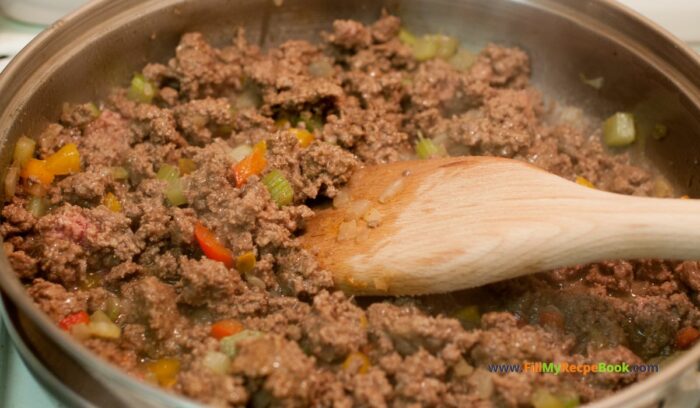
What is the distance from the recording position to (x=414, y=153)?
2879 millimetres

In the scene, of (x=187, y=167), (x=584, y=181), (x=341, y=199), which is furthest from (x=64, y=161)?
(x=584, y=181)

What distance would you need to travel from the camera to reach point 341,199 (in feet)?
8.18

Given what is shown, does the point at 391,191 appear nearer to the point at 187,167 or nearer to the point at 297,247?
the point at 297,247

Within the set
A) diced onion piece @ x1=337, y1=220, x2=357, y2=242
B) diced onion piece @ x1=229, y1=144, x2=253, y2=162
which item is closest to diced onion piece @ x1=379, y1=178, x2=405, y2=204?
diced onion piece @ x1=337, y1=220, x2=357, y2=242

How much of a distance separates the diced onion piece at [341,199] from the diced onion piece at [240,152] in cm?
38

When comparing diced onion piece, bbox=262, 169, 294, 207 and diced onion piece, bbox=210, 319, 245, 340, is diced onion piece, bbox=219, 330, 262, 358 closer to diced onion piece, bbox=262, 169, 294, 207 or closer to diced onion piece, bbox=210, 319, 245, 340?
diced onion piece, bbox=210, 319, 245, 340

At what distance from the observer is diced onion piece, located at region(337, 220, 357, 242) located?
7.64 ft

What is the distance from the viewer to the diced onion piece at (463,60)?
3080 millimetres

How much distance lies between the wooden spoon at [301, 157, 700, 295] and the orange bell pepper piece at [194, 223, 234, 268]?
26 cm

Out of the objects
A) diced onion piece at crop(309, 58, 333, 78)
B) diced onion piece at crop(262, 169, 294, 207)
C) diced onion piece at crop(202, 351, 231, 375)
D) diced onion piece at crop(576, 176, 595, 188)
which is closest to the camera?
diced onion piece at crop(202, 351, 231, 375)

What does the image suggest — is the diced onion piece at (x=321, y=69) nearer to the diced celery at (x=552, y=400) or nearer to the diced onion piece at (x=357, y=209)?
the diced onion piece at (x=357, y=209)

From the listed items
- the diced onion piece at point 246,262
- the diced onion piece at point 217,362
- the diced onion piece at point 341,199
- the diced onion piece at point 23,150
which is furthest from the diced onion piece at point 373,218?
the diced onion piece at point 23,150

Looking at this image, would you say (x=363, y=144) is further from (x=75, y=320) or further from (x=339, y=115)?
(x=75, y=320)

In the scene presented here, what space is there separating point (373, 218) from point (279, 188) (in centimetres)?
35
